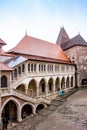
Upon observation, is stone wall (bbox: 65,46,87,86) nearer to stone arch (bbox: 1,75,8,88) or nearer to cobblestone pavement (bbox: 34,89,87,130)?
cobblestone pavement (bbox: 34,89,87,130)

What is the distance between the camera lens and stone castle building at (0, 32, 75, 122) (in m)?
19.6

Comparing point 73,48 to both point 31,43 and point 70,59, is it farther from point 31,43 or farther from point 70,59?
point 31,43

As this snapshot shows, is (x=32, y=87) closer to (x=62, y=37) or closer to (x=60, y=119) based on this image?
(x=60, y=119)

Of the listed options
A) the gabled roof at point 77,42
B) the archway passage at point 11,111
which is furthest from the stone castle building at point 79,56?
the archway passage at point 11,111

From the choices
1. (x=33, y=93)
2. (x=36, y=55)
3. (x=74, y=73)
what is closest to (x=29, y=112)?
(x=33, y=93)

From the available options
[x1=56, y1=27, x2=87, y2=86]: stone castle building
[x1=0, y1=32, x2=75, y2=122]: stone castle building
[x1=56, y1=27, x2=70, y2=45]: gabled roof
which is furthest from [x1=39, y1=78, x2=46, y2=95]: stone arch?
[x1=56, y1=27, x2=70, y2=45]: gabled roof

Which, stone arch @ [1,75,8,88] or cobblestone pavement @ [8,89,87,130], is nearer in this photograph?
cobblestone pavement @ [8,89,87,130]

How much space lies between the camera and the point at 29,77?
966 inches

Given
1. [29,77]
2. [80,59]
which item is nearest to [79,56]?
[80,59]

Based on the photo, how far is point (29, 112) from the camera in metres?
24.3

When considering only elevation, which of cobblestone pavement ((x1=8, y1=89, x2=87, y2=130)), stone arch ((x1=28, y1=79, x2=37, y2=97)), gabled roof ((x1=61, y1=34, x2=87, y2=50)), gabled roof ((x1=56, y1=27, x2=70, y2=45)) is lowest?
cobblestone pavement ((x1=8, y1=89, x2=87, y2=130))

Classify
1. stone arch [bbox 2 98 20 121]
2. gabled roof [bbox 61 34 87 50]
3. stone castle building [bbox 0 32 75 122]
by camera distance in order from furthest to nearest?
1. gabled roof [bbox 61 34 87 50]
2. stone arch [bbox 2 98 20 121]
3. stone castle building [bbox 0 32 75 122]

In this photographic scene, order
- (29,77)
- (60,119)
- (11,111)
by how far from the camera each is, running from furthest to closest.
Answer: (29,77) < (11,111) < (60,119)

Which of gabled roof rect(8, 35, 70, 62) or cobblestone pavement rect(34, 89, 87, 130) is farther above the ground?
gabled roof rect(8, 35, 70, 62)
